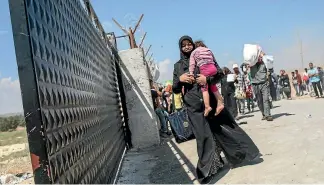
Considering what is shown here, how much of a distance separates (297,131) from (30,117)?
16.7 ft

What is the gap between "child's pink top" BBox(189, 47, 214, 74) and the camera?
14.5 ft

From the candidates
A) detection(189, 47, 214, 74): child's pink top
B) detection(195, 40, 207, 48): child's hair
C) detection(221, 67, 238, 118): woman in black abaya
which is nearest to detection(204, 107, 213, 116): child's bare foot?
detection(189, 47, 214, 74): child's pink top

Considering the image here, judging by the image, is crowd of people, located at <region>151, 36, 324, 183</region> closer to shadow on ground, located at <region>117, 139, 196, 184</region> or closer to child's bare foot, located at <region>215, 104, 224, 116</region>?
child's bare foot, located at <region>215, 104, 224, 116</region>

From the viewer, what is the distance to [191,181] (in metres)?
4.39

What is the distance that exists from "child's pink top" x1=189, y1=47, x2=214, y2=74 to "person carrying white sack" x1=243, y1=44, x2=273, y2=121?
386cm

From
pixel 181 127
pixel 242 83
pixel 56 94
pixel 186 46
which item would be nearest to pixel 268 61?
pixel 181 127

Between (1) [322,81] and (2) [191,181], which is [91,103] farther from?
(1) [322,81]

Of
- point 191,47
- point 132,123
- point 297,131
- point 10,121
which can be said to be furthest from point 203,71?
point 10,121

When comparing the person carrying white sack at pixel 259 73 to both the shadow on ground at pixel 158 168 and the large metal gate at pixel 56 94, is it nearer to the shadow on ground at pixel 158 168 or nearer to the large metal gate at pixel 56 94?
the shadow on ground at pixel 158 168

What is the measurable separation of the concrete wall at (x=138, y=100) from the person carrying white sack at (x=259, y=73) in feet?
8.03

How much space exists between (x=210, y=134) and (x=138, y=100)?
4676mm

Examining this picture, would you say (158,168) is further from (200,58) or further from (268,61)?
(268,61)

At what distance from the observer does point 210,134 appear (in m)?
4.39

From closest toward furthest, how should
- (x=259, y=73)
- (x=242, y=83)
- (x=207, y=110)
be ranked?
(x=207, y=110), (x=259, y=73), (x=242, y=83)
